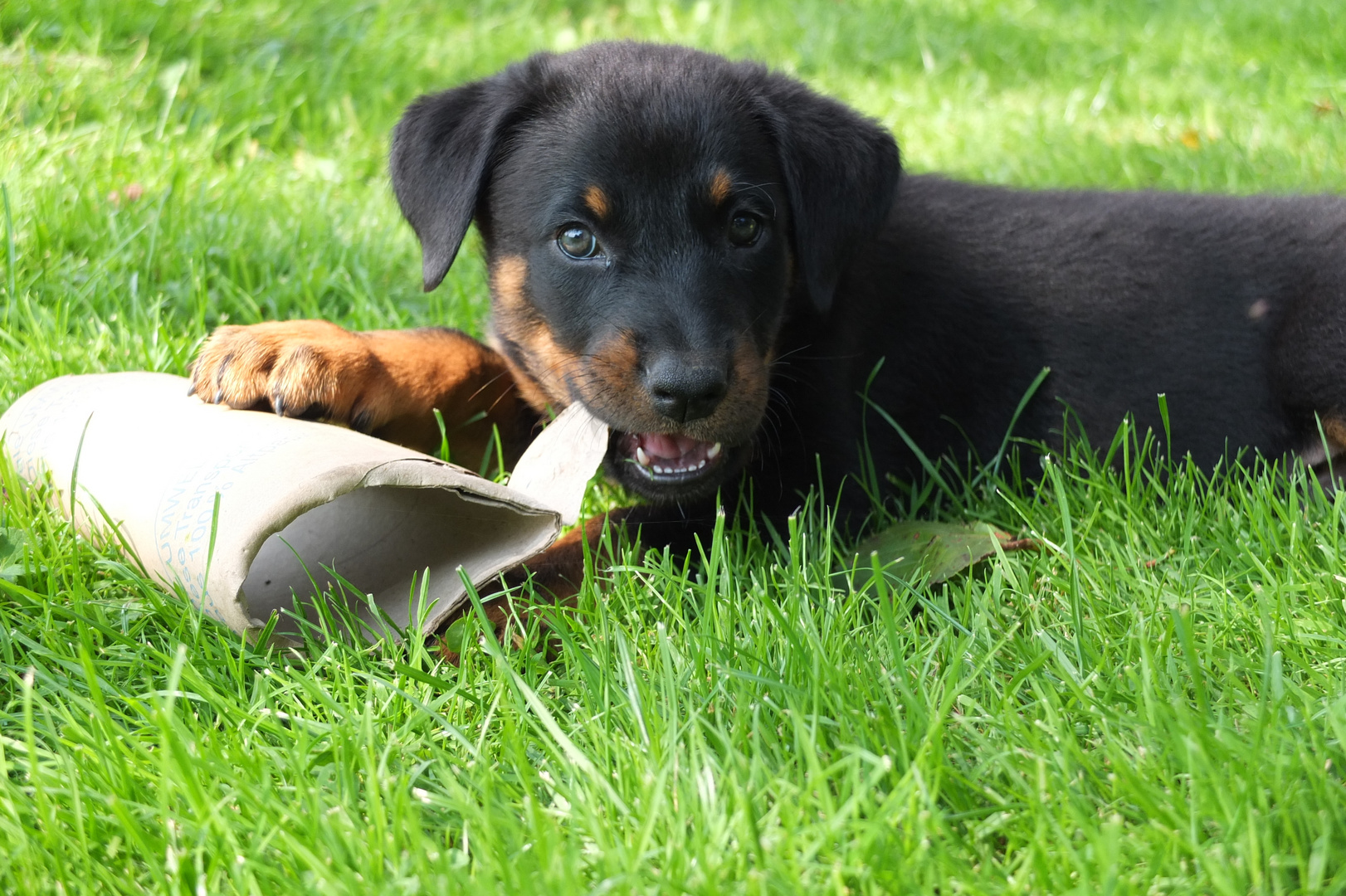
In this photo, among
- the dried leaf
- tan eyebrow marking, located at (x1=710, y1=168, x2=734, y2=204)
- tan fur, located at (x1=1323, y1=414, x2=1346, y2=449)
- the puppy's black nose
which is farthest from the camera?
tan fur, located at (x1=1323, y1=414, x2=1346, y2=449)

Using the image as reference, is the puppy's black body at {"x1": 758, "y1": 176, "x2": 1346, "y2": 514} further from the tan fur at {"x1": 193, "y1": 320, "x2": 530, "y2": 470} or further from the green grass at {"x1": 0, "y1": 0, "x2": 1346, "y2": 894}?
the tan fur at {"x1": 193, "y1": 320, "x2": 530, "y2": 470}

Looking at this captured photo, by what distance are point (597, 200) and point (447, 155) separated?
40 cm

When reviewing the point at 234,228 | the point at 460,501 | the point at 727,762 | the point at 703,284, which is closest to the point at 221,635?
the point at 460,501

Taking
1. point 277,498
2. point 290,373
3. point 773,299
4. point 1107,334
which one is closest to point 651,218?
point 773,299

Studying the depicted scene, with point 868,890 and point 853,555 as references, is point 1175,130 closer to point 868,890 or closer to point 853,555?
point 853,555

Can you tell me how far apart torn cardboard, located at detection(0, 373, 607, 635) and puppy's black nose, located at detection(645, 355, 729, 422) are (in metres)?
0.19

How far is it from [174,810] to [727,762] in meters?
0.68

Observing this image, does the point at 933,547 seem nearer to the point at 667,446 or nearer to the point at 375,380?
the point at 667,446

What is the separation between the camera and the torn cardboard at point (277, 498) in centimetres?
186

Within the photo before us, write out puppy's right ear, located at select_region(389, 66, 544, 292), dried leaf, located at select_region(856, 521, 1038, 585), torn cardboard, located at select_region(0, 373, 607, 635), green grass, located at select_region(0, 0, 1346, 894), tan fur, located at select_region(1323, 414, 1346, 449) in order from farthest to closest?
1. tan fur, located at select_region(1323, 414, 1346, 449)
2. puppy's right ear, located at select_region(389, 66, 544, 292)
3. dried leaf, located at select_region(856, 521, 1038, 585)
4. torn cardboard, located at select_region(0, 373, 607, 635)
5. green grass, located at select_region(0, 0, 1346, 894)

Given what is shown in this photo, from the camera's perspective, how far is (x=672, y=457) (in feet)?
7.81

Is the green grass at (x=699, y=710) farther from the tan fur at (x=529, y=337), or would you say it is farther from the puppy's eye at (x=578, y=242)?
the puppy's eye at (x=578, y=242)

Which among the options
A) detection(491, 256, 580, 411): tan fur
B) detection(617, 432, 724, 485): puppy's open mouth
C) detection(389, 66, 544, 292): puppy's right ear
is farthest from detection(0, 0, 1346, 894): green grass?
detection(389, 66, 544, 292): puppy's right ear

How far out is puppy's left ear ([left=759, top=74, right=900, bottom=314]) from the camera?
8.00ft
